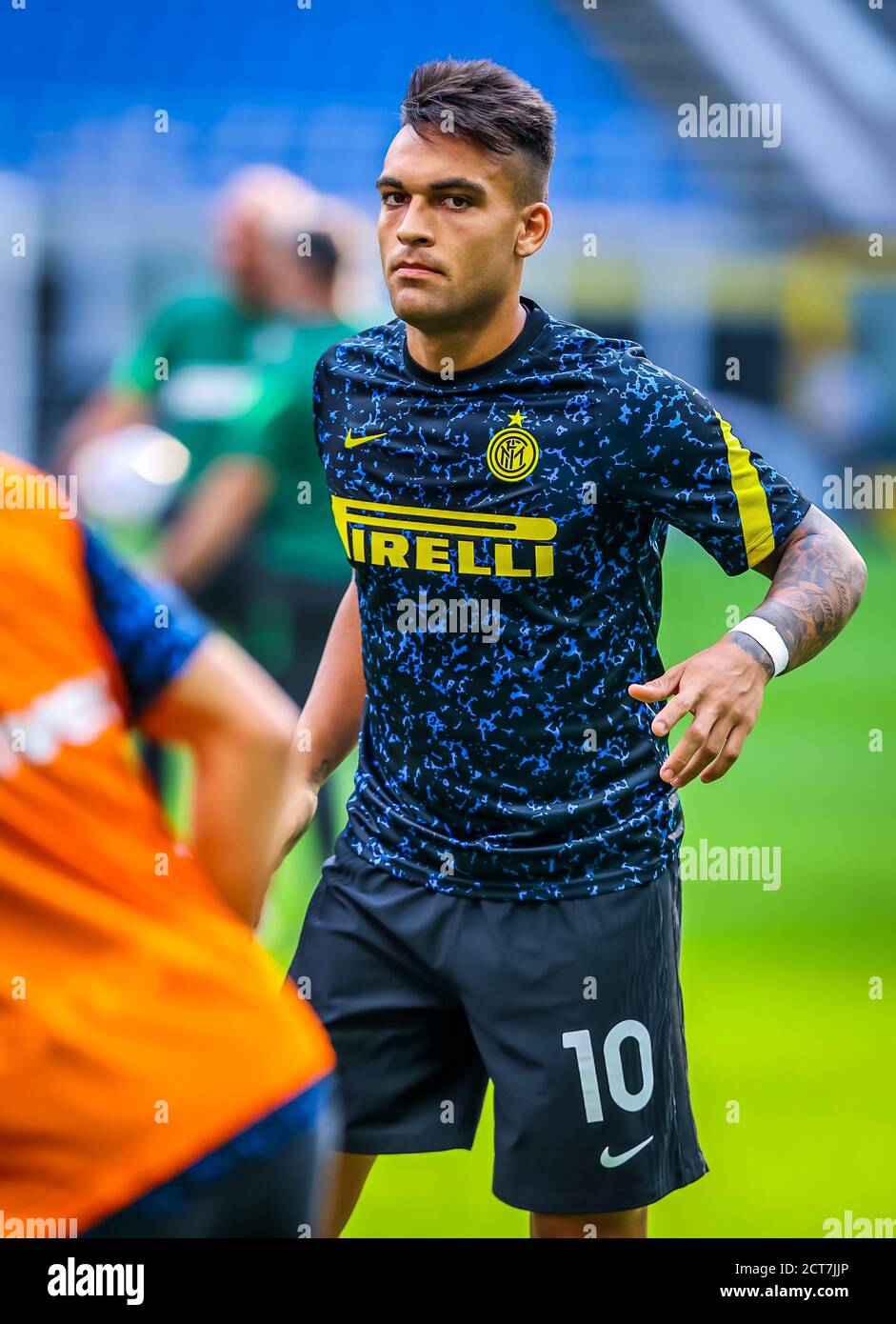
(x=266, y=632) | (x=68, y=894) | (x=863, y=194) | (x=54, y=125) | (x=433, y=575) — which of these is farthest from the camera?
(x=863, y=194)

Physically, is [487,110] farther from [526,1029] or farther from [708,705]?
[526,1029]

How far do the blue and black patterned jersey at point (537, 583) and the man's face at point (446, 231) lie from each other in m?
0.10

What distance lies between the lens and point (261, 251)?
555cm

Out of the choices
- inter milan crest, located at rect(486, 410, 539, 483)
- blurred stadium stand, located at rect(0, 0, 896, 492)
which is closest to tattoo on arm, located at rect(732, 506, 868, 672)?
inter milan crest, located at rect(486, 410, 539, 483)

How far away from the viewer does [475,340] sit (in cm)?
264

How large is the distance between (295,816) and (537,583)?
1.70 ft

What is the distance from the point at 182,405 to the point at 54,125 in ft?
46.1

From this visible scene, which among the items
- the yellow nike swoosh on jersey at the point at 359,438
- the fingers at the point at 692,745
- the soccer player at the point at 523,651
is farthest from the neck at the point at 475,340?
the fingers at the point at 692,745

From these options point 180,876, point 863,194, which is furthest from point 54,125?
point 180,876

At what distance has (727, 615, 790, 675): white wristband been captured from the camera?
248 cm

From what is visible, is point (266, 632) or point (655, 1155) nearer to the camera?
point (655, 1155)

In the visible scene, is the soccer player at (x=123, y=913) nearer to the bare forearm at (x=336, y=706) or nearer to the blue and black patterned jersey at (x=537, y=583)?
the blue and black patterned jersey at (x=537, y=583)

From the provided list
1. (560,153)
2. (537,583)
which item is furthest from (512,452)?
(560,153)
